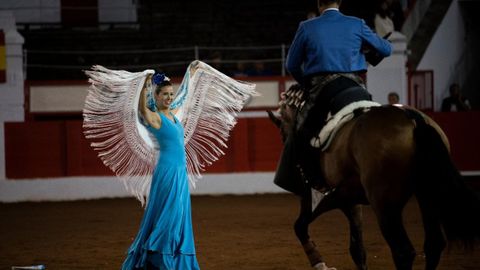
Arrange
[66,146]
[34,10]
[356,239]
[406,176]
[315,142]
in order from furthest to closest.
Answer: [34,10], [66,146], [356,239], [315,142], [406,176]

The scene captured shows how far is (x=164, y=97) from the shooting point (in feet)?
20.6

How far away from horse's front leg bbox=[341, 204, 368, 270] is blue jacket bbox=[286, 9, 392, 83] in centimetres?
113

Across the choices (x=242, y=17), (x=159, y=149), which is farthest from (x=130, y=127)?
(x=242, y=17)

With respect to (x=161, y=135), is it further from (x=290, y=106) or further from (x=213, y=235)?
(x=213, y=235)

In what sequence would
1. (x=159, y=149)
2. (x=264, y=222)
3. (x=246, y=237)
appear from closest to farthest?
(x=159, y=149) → (x=246, y=237) → (x=264, y=222)

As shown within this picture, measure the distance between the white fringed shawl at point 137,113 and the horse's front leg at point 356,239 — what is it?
3.89 feet

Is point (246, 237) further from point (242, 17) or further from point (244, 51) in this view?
point (242, 17)

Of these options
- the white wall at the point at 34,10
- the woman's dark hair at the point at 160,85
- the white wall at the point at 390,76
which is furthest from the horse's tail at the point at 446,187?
the white wall at the point at 34,10

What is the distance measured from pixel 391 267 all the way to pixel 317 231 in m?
2.64

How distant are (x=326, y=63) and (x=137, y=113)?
4.94ft

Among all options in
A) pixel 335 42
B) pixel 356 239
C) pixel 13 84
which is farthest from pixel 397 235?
pixel 13 84

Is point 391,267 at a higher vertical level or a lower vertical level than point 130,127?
lower

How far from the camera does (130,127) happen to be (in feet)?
21.7

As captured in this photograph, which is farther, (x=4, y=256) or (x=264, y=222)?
(x=264, y=222)
